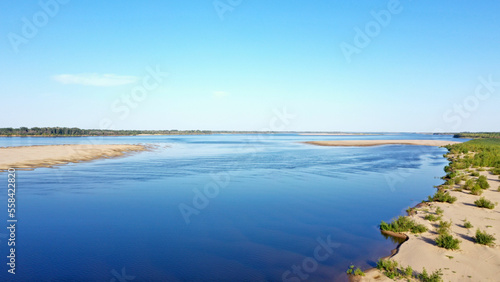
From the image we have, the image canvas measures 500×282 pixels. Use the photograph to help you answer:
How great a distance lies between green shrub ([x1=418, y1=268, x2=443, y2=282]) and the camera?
25.9 ft

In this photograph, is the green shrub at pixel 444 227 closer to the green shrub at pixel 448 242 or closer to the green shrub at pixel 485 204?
the green shrub at pixel 448 242

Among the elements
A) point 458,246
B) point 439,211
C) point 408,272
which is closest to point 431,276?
point 408,272

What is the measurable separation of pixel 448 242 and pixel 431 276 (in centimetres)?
297

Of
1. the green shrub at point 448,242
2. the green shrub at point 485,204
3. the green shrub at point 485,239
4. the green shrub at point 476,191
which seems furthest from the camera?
the green shrub at point 476,191

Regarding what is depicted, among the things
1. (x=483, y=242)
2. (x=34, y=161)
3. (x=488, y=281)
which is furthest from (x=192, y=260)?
(x=34, y=161)

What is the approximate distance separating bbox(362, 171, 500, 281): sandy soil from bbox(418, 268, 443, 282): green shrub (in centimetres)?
23

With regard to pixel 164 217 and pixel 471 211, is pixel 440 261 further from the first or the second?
pixel 164 217

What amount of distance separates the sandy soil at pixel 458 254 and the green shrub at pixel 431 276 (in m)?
0.23

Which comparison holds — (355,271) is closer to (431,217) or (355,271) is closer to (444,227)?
(444,227)

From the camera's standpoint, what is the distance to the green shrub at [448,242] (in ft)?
33.6

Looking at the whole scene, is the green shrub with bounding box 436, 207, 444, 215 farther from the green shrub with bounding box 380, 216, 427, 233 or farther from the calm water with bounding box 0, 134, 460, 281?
the green shrub with bounding box 380, 216, 427, 233

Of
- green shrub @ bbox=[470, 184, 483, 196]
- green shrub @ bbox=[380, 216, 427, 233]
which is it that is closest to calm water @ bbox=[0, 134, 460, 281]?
green shrub @ bbox=[380, 216, 427, 233]

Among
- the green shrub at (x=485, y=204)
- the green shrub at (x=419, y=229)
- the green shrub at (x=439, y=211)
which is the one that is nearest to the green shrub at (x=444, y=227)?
the green shrub at (x=419, y=229)

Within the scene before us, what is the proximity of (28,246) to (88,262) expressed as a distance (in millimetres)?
3540
